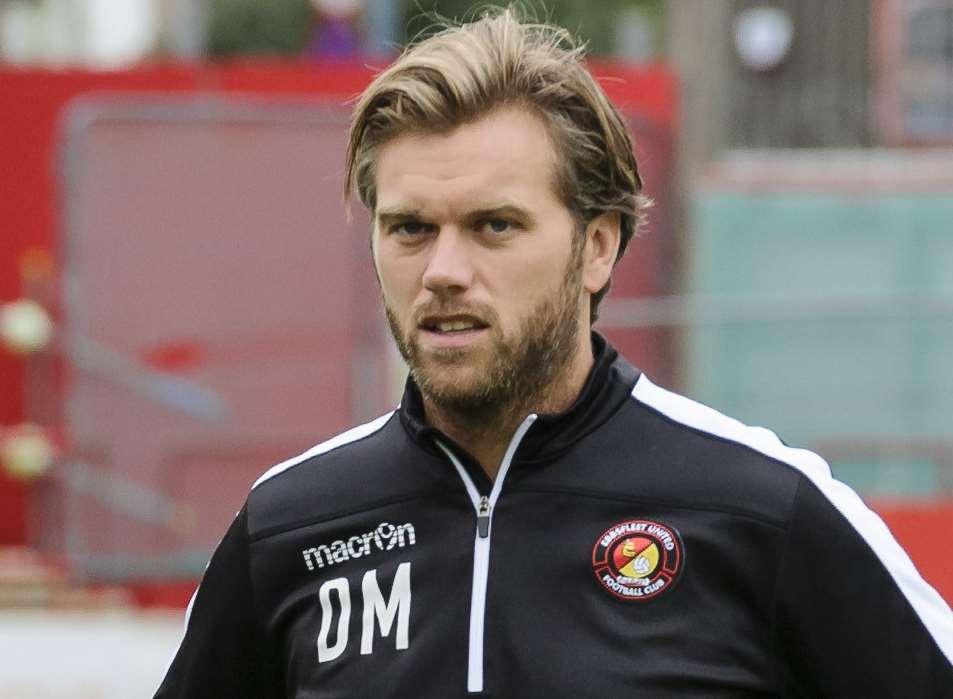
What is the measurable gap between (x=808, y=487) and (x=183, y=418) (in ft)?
25.1

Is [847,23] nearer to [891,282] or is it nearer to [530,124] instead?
[891,282]

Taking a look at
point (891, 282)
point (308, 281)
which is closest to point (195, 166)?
point (308, 281)

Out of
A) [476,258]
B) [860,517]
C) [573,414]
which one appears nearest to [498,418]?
[573,414]

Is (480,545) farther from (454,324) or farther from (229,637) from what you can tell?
(229,637)

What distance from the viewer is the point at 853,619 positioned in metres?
3.24

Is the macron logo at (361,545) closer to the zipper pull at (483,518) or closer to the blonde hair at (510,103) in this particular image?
the zipper pull at (483,518)

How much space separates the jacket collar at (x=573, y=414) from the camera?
342 cm

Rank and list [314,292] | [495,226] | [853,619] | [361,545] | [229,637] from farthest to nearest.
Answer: [314,292], [229,637], [361,545], [495,226], [853,619]

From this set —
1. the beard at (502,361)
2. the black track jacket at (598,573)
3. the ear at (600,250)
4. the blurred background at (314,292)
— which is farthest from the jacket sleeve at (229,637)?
the blurred background at (314,292)

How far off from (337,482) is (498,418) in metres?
0.33

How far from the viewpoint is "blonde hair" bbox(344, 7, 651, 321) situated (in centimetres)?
338

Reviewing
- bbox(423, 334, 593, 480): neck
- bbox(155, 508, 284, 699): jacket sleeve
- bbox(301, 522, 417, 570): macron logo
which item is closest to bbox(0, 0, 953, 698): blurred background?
bbox(155, 508, 284, 699): jacket sleeve

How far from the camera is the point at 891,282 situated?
11.0 metres

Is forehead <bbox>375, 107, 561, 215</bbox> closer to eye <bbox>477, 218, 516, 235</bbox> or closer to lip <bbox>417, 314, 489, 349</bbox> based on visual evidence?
eye <bbox>477, 218, 516, 235</bbox>
